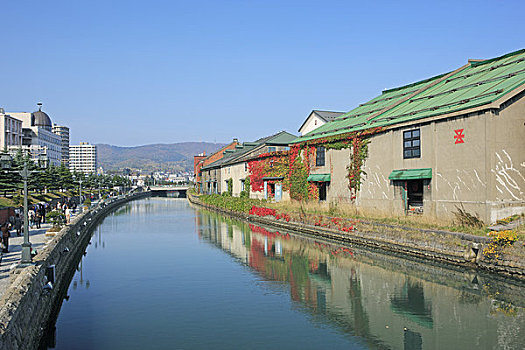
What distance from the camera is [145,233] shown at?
130ft

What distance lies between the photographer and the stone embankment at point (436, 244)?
1766 cm

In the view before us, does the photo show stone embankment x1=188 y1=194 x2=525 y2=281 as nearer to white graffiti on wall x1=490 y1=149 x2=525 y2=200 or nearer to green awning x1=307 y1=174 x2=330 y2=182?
white graffiti on wall x1=490 y1=149 x2=525 y2=200

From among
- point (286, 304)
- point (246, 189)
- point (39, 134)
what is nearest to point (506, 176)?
point (286, 304)

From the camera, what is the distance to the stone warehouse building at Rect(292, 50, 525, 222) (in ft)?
72.4

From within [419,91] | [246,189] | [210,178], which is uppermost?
[419,91]

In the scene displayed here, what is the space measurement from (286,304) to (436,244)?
366 inches

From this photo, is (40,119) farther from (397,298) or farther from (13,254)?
(397,298)

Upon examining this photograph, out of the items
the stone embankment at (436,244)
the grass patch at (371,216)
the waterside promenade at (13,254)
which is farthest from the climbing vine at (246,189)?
the waterside promenade at (13,254)

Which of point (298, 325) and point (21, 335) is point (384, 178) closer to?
point (298, 325)

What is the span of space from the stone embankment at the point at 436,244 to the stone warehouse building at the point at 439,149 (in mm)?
2869

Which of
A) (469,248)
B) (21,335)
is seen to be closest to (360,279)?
(469,248)

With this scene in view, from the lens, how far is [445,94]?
29.1 m

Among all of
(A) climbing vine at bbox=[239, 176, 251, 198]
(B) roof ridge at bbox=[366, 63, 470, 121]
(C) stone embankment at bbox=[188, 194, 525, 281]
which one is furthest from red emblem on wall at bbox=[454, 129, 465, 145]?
(A) climbing vine at bbox=[239, 176, 251, 198]

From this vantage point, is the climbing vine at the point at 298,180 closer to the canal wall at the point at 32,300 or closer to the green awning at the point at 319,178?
the green awning at the point at 319,178
